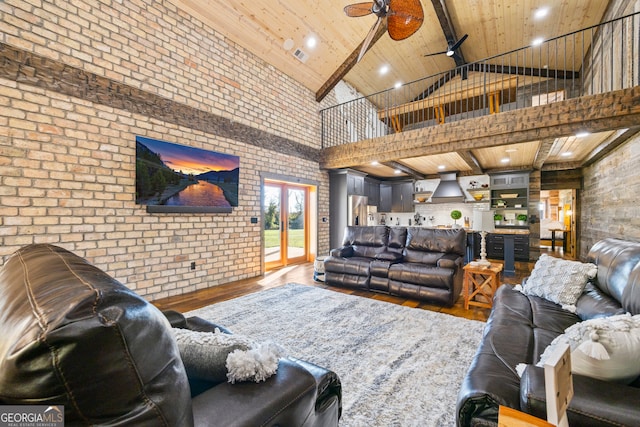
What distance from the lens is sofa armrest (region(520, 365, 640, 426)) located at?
860 mm

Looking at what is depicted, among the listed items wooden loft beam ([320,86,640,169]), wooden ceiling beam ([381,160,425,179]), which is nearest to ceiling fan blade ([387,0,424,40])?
wooden loft beam ([320,86,640,169])

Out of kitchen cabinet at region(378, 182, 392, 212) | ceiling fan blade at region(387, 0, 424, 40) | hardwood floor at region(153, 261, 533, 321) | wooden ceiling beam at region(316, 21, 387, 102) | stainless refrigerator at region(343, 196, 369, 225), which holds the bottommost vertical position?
hardwood floor at region(153, 261, 533, 321)

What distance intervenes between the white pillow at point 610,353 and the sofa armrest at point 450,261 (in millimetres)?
2710

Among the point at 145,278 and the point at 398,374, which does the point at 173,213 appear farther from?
the point at 398,374

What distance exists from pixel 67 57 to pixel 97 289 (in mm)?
3846

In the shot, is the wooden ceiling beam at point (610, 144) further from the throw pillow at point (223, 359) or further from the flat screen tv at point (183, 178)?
the flat screen tv at point (183, 178)

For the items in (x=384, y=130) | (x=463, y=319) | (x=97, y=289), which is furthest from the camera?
(x=384, y=130)

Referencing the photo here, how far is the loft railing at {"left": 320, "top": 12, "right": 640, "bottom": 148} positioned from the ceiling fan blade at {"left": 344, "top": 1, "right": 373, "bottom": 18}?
5.88 feet

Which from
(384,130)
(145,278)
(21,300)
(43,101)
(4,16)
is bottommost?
(145,278)

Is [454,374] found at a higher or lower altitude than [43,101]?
lower

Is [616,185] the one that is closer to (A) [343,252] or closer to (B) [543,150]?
(B) [543,150]

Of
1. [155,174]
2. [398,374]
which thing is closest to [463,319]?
[398,374]

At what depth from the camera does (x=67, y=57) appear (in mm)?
2994

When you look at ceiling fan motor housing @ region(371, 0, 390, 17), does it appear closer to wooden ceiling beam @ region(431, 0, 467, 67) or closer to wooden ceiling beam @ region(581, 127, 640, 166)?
wooden ceiling beam @ region(431, 0, 467, 67)
